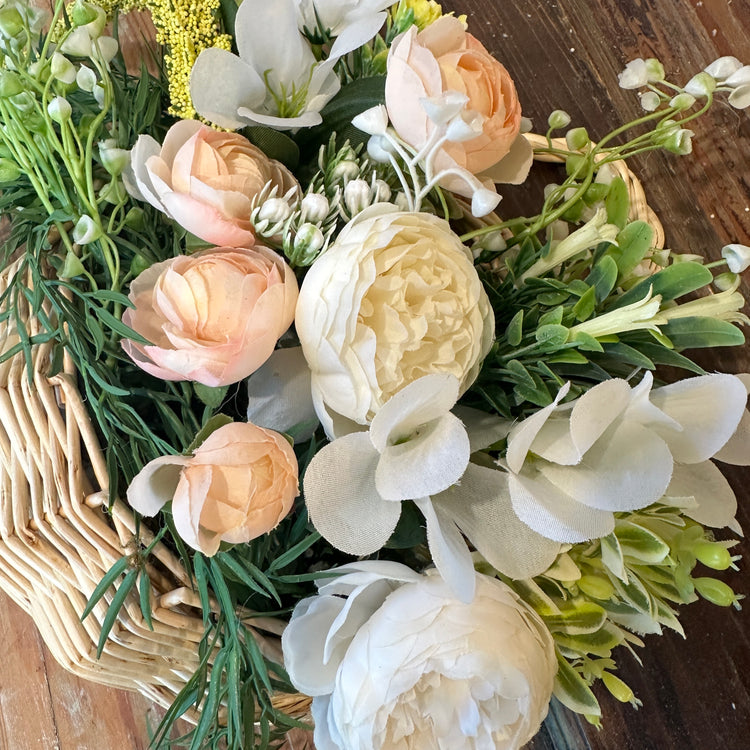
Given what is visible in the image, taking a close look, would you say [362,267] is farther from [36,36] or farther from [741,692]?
[741,692]

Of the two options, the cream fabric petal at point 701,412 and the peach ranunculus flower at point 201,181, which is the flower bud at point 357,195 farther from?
the cream fabric petal at point 701,412

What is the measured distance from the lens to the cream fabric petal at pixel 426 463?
33 centimetres

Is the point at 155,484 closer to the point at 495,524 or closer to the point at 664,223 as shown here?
the point at 495,524

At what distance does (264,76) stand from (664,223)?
394mm

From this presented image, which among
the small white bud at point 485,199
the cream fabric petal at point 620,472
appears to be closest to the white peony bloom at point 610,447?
the cream fabric petal at point 620,472

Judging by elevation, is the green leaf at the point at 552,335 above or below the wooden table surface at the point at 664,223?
above

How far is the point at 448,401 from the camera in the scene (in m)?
0.34

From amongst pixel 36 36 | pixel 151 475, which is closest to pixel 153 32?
pixel 36 36

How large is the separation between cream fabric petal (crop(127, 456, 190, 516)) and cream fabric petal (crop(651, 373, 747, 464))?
0.80 feet

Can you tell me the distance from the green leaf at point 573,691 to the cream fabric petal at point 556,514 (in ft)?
0.39

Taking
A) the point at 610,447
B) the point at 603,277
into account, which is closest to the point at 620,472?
the point at 610,447

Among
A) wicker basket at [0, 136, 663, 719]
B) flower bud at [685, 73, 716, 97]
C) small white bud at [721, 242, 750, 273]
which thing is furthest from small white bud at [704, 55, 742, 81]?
wicker basket at [0, 136, 663, 719]

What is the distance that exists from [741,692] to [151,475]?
49cm

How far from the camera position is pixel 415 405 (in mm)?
334
